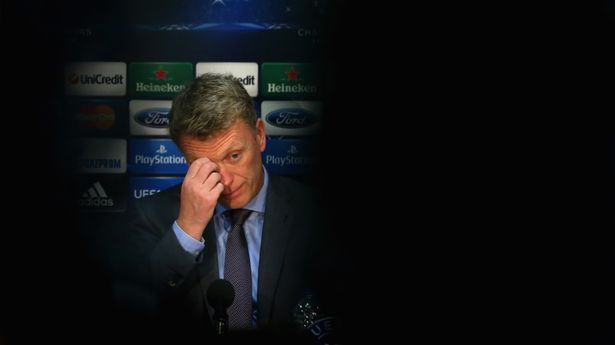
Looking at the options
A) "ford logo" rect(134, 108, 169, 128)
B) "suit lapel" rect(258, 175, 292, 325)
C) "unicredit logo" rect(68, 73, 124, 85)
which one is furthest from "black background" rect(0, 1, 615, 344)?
"ford logo" rect(134, 108, 169, 128)

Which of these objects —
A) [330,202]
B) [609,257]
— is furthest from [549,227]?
[330,202]

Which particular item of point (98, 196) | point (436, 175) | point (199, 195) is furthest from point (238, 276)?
point (436, 175)

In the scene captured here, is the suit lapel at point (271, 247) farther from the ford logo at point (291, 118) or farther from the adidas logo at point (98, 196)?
the adidas logo at point (98, 196)

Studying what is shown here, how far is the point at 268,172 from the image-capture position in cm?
257

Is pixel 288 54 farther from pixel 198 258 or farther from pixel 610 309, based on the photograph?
pixel 610 309

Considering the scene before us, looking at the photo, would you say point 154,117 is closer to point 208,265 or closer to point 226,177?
point 226,177

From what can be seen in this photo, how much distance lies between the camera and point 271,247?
255cm

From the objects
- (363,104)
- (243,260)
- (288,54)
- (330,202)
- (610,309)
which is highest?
(288,54)

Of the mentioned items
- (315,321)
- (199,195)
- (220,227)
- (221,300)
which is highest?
(199,195)

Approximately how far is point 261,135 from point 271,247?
412mm

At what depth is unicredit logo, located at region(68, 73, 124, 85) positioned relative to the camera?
2562 mm

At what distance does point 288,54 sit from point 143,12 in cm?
56

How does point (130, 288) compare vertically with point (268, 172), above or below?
below

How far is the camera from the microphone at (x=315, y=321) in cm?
257
